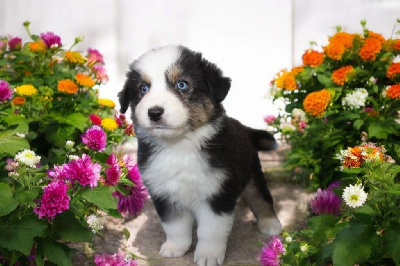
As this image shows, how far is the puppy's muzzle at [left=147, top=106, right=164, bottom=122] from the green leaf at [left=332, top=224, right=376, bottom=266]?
102 cm

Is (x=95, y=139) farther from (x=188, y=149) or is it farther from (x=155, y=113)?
(x=188, y=149)

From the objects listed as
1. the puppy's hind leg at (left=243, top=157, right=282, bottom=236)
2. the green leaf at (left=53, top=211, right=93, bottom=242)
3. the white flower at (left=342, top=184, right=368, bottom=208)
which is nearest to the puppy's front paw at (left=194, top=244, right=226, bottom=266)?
the puppy's hind leg at (left=243, top=157, right=282, bottom=236)

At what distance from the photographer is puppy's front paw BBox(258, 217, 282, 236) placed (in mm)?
3605

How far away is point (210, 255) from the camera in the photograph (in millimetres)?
3131

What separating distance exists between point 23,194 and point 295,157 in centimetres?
221

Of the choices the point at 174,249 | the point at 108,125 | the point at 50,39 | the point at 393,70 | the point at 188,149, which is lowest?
the point at 174,249

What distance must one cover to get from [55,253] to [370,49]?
2.37 meters

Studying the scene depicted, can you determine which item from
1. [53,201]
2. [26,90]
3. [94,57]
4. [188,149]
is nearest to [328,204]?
[188,149]

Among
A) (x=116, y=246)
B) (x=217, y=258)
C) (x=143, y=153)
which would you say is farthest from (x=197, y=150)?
(x=116, y=246)

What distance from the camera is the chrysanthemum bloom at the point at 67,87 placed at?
3779 millimetres

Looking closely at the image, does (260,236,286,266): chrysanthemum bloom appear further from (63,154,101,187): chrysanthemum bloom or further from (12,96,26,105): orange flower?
(12,96,26,105): orange flower

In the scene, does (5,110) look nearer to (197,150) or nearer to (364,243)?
(197,150)

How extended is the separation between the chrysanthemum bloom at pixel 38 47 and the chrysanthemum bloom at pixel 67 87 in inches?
16.4

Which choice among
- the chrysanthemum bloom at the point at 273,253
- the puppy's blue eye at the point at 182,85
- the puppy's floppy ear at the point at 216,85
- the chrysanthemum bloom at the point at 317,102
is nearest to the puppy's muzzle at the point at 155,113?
the puppy's blue eye at the point at 182,85
